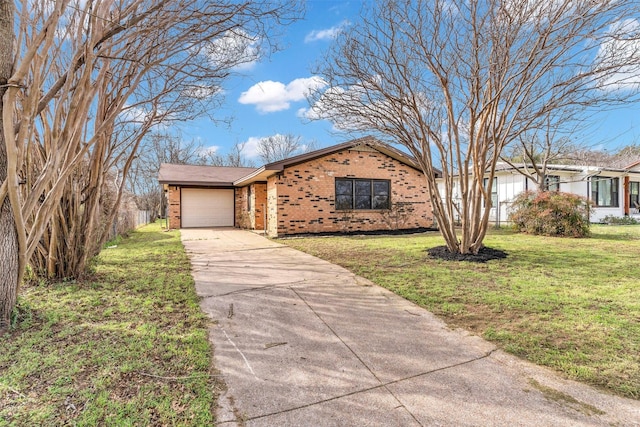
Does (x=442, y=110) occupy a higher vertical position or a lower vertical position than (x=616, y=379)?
higher

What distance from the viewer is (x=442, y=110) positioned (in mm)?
7391

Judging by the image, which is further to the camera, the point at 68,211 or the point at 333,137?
the point at 333,137

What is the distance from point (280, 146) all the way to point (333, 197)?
23091 mm

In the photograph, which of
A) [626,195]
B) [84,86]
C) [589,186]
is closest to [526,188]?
[589,186]

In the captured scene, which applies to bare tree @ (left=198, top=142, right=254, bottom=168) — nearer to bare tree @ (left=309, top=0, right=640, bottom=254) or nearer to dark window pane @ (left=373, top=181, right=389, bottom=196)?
dark window pane @ (left=373, top=181, right=389, bottom=196)

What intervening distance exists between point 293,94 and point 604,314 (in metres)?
6.47

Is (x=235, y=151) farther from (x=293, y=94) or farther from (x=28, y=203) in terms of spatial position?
(x=28, y=203)

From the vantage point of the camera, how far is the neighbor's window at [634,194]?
705 inches

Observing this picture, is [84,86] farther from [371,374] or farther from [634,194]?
[634,194]

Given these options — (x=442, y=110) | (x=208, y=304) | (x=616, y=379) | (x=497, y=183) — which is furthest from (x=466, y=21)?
(x=497, y=183)

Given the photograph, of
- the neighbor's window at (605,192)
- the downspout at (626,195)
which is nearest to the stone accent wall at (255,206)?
→ the neighbor's window at (605,192)

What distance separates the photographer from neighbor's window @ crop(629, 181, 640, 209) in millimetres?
17906

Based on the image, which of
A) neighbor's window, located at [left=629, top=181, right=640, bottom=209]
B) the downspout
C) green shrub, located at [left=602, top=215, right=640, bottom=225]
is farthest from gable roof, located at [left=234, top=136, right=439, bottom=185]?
neighbor's window, located at [left=629, top=181, right=640, bottom=209]

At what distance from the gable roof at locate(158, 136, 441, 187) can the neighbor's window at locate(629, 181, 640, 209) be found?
44.8 feet
